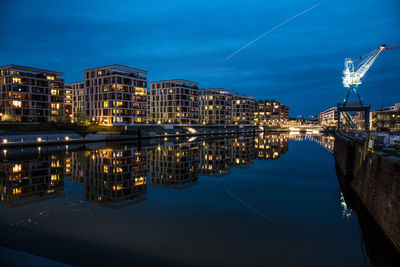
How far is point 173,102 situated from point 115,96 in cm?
3480

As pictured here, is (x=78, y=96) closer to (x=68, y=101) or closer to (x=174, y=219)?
(x=68, y=101)

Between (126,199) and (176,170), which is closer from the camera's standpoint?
(126,199)

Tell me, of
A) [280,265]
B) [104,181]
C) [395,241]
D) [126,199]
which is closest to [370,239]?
[395,241]

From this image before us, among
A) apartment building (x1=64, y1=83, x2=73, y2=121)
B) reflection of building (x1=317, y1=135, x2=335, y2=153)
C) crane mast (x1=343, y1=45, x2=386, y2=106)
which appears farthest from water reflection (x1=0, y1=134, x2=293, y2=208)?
apartment building (x1=64, y1=83, x2=73, y2=121)

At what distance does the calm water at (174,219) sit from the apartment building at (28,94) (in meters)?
73.9

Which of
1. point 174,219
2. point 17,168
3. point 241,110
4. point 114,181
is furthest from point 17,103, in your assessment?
point 241,110

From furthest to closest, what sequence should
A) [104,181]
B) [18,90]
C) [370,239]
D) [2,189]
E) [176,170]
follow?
[18,90] < [176,170] < [104,181] < [2,189] < [370,239]

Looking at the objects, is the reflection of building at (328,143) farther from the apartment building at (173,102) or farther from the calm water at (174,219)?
the apartment building at (173,102)

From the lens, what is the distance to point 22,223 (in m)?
11.4

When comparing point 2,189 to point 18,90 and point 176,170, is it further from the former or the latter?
point 18,90

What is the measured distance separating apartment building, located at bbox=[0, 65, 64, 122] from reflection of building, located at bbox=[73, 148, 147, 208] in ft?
222

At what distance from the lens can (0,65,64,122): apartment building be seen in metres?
82.9

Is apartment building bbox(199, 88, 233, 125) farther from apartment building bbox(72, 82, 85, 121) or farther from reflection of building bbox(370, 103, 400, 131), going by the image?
reflection of building bbox(370, 103, 400, 131)

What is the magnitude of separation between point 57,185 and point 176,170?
10.9 metres
